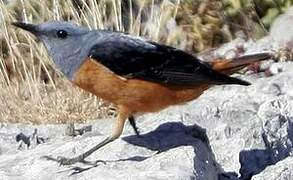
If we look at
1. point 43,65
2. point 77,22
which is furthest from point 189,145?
point 77,22

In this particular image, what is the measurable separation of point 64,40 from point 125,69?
387 mm

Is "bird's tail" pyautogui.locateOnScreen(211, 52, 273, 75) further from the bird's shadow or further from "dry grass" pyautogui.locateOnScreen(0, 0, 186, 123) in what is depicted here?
"dry grass" pyautogui.locateOnScreen(0, 0, 186, 123)

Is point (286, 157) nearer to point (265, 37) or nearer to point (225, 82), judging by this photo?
point (225, 82)

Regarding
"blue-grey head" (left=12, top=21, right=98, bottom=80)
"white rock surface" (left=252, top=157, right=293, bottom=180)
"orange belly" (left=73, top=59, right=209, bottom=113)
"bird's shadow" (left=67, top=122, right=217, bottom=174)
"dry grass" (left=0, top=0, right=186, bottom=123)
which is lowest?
"dry grass" (left=0, top=0, right=186, bottom=123)

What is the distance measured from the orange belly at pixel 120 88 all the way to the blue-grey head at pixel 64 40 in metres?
0.11

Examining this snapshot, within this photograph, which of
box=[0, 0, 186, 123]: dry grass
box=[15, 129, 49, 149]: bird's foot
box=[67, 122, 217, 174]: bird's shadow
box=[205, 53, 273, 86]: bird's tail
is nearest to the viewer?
box=[67, 122, 217, 174]: bird's shadow

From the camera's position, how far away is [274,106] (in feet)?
21.4

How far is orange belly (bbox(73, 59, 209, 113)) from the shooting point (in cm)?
575

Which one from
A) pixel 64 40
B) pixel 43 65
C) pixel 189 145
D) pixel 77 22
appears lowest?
pixel 43 65

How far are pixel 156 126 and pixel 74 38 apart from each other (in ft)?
2.59

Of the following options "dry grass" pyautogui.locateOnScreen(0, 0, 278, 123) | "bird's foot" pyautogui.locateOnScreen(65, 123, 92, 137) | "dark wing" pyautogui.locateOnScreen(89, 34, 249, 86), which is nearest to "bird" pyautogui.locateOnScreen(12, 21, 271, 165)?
"dark wing" pyautogui.locateOnScreen(89, 34, 249, 86)

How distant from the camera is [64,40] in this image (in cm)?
594

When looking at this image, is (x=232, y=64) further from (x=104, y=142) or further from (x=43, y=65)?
(x=43, y=65)

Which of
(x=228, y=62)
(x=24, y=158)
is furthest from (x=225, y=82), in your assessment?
(x=24, y=158)
